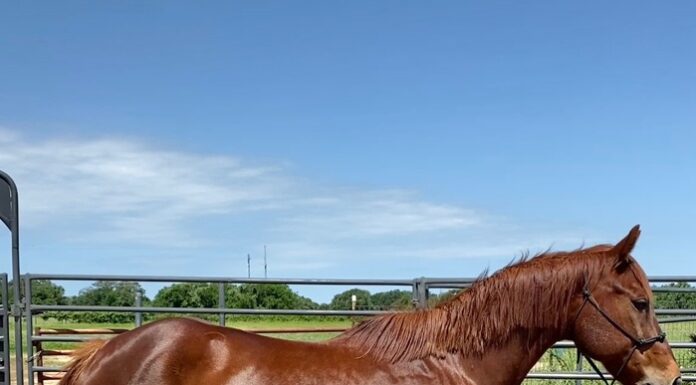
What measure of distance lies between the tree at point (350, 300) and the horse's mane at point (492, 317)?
3.71m

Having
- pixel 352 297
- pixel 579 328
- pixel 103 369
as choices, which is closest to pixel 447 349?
pixel 579 328

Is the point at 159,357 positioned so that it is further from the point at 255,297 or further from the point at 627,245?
the point at 255,297

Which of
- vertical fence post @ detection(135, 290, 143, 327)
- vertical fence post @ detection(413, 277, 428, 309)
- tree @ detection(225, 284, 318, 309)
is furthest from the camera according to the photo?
tree @ detection(225, 284, 318, 309)

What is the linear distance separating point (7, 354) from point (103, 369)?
3472mm

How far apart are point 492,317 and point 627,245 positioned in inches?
31.5

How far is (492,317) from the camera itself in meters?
3.84

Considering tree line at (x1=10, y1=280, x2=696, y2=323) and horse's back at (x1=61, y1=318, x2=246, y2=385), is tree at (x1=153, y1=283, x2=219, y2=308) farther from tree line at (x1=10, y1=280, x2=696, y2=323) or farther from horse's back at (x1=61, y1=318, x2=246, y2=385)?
horse's back at (x1=61, y1=318, x2=246, y2=385)

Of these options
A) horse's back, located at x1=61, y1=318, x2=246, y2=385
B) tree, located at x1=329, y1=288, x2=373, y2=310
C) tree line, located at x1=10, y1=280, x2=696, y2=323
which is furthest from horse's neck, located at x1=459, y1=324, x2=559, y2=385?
tree, located at x1=329, y1=288, x2=373, y2=310

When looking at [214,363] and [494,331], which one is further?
[494,331]

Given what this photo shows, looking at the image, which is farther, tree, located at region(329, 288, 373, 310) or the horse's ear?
tree, located at region(329, 288, 373, 310)

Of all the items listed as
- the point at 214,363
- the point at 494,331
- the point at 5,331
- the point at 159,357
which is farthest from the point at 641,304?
the point at 5,331

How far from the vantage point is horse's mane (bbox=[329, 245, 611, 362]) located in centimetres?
379

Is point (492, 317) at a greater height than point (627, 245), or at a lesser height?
lesser

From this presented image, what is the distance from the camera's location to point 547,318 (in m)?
3.80
